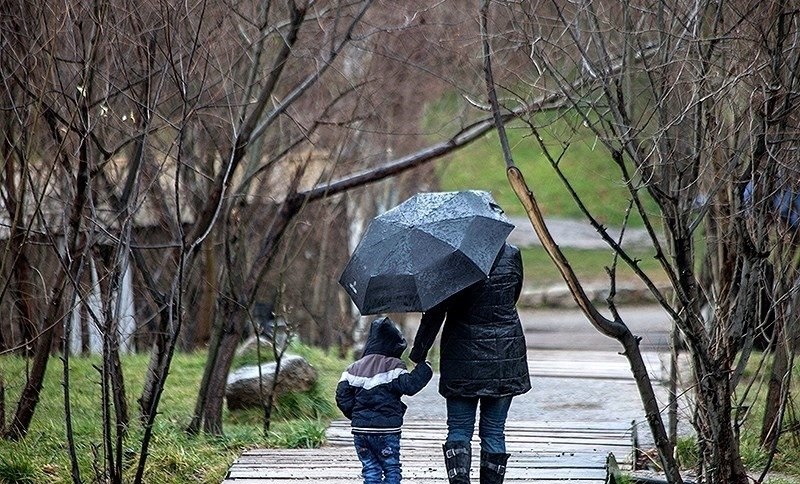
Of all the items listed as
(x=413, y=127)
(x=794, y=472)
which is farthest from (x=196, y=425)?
(x=413, y=127)

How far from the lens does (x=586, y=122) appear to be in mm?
5891

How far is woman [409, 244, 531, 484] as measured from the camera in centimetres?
634

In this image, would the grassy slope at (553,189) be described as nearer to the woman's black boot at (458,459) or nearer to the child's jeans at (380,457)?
the woman's black boot at (458,459)

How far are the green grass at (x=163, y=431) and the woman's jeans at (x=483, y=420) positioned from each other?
6.14ft

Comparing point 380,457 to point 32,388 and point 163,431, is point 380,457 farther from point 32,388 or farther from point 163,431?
point 32,388

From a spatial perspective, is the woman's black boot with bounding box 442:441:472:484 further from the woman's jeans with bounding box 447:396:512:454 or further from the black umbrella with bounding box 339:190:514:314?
the black umbrella with bounding box 339:190:514:314

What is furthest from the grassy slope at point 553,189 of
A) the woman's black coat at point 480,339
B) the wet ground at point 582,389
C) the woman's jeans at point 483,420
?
the woman's black coat at point 480,339

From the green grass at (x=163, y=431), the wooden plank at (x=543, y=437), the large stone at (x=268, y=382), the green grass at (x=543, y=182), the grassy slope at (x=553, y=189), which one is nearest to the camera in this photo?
the green grass at (x=163, y=431)

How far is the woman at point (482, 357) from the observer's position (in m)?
6.34

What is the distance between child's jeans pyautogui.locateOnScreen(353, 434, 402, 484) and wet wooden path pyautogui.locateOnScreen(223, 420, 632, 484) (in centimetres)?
80

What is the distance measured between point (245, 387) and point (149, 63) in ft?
13.1

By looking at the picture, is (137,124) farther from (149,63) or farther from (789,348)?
(789,348)

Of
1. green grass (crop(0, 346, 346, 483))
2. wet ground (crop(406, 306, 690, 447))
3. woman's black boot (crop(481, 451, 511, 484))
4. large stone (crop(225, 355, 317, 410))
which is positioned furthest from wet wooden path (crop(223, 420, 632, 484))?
large stone (crop(225, 355, 317, 410))

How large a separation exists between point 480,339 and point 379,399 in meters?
0.63
